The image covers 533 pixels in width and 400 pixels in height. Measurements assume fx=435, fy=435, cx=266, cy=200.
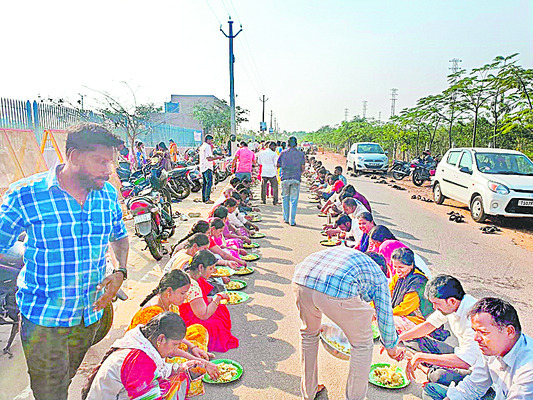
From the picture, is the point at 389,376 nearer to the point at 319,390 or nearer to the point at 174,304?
the point at 319,390

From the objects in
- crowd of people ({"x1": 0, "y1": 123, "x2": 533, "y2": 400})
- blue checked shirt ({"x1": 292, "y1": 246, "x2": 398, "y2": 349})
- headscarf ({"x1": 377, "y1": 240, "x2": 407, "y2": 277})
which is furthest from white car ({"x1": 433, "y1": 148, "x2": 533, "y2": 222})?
blue checked shirt ({"x1": 292, "y1": 246, "x2": 398, "y2": 349})

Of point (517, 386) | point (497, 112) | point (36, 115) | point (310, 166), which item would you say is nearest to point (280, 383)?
point (517, 386)

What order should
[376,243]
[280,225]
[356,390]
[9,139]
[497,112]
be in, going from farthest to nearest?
[497,112], [280,225], [9,139], [376,243], [356,390]

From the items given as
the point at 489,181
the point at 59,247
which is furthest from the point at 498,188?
the point at 59,247

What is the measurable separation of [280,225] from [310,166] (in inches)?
530

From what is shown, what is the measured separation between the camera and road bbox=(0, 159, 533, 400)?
137 inches

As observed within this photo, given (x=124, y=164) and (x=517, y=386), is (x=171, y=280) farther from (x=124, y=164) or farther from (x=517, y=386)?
(x=124, y=164)

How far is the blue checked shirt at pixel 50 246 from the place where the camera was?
85.0 inches

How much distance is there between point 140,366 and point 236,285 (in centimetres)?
309

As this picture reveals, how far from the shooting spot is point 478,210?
10.4 meters

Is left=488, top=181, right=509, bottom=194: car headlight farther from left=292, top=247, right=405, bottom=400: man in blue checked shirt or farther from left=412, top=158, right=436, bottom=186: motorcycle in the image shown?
left=412, top=158, right=436, bottom=186: motorcycle

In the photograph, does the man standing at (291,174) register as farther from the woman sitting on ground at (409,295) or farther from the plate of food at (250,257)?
the woman sitting on ground at (409,295)

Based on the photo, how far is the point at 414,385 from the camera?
3529 millimetres

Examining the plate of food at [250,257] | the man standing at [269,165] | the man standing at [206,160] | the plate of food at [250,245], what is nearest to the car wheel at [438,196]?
the man standing at [269,165]
